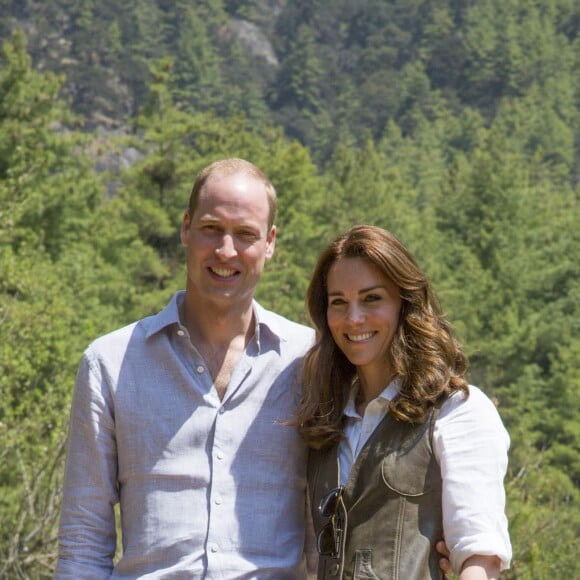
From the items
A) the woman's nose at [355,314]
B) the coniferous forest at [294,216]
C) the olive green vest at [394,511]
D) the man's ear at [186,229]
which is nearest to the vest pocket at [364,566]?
the olive green vest at [394,511]

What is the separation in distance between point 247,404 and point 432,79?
122 m

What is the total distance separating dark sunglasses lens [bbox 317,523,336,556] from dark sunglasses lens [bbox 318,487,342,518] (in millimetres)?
32

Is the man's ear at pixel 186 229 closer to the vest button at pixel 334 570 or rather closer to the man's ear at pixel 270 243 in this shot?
the man's ear at pixel 270 243

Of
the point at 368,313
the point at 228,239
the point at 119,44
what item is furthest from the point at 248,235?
the point at 119,44

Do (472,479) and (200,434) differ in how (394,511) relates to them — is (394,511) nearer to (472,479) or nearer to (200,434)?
(472,479)

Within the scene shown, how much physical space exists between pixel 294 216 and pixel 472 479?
35.7m

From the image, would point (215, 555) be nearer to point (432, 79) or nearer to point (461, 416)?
point (461, 416)

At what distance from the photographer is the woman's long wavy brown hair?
10.7 ft

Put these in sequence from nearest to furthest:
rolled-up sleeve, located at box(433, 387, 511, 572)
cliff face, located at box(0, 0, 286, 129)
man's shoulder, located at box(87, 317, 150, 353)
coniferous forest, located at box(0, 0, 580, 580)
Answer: rolled-up sleeve, located at box(433, 387, 511, 572) → man's shoulder, located at box(87, 317, 150, 353) → coniferous forest, located at box(0, 0, 580, 580) → cliff face, located at box(0, 0, 286, 129)

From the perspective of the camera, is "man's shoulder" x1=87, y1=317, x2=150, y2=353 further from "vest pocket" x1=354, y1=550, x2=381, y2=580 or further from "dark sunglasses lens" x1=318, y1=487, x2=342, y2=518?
"vest pocket" x1=354, y1=550, x2=381, y2=580

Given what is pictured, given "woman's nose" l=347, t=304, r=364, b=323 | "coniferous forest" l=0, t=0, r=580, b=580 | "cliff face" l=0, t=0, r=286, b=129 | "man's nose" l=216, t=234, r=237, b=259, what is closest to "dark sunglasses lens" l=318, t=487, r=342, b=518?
"woman's nose" l=347, t=304, r=364, b=323

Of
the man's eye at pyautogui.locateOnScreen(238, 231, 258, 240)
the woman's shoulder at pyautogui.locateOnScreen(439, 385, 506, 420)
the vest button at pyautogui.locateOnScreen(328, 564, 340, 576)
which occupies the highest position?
the man's eye at pyautogui.locateOnScreen(238, 231, 258, 240)

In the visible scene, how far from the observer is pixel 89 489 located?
3.46 m

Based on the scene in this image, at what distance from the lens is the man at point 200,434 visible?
11.1 feet
